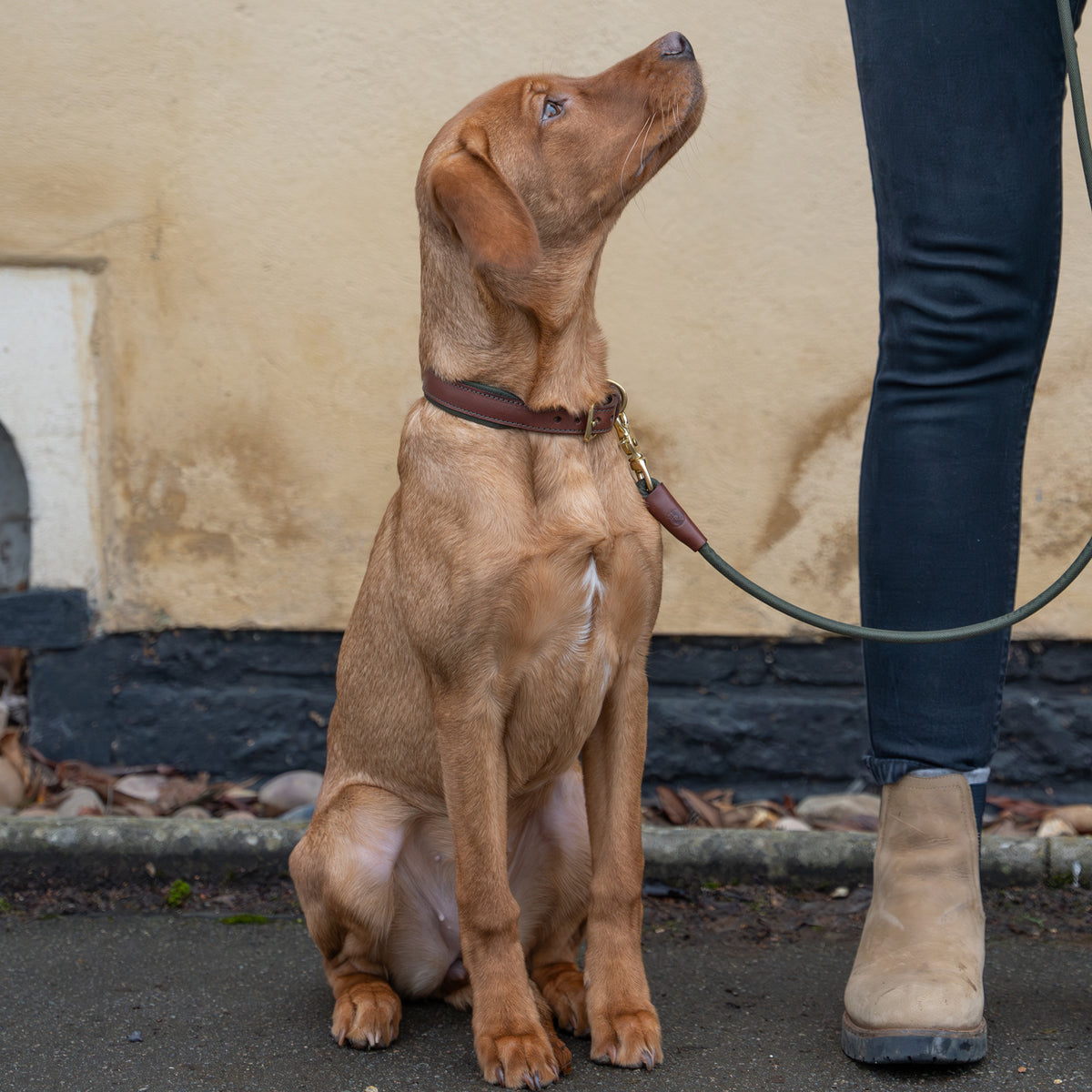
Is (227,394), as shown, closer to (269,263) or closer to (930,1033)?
(269,263)

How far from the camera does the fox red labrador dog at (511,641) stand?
1908 mm

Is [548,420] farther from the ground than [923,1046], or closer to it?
farther from the ground

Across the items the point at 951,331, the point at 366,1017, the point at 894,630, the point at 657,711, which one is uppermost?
the point at 951,331

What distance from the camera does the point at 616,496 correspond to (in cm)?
200

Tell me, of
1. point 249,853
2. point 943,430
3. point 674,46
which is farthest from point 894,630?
point 249,853

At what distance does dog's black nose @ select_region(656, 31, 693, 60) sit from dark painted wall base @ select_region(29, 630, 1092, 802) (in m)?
1.78

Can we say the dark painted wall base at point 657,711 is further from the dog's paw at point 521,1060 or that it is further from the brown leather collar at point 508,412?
the dog's paw at point 521,1060

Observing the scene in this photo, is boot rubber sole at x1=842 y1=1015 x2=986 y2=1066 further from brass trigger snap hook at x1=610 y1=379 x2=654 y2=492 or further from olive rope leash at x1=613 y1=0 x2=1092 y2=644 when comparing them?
brass trigger snap hook at x1=610 y1=379 x2=654 y2=492

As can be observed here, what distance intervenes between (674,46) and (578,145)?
9.7 inches

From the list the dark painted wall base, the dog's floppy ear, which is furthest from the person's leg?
the dark painted wall base

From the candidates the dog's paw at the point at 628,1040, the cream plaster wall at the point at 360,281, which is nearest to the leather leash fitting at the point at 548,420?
the dog's paw at the point at 628,1040

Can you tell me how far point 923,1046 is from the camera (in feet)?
5.96

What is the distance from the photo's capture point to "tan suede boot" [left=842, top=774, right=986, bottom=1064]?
183 centimetres

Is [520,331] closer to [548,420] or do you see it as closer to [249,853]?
[548,420]
